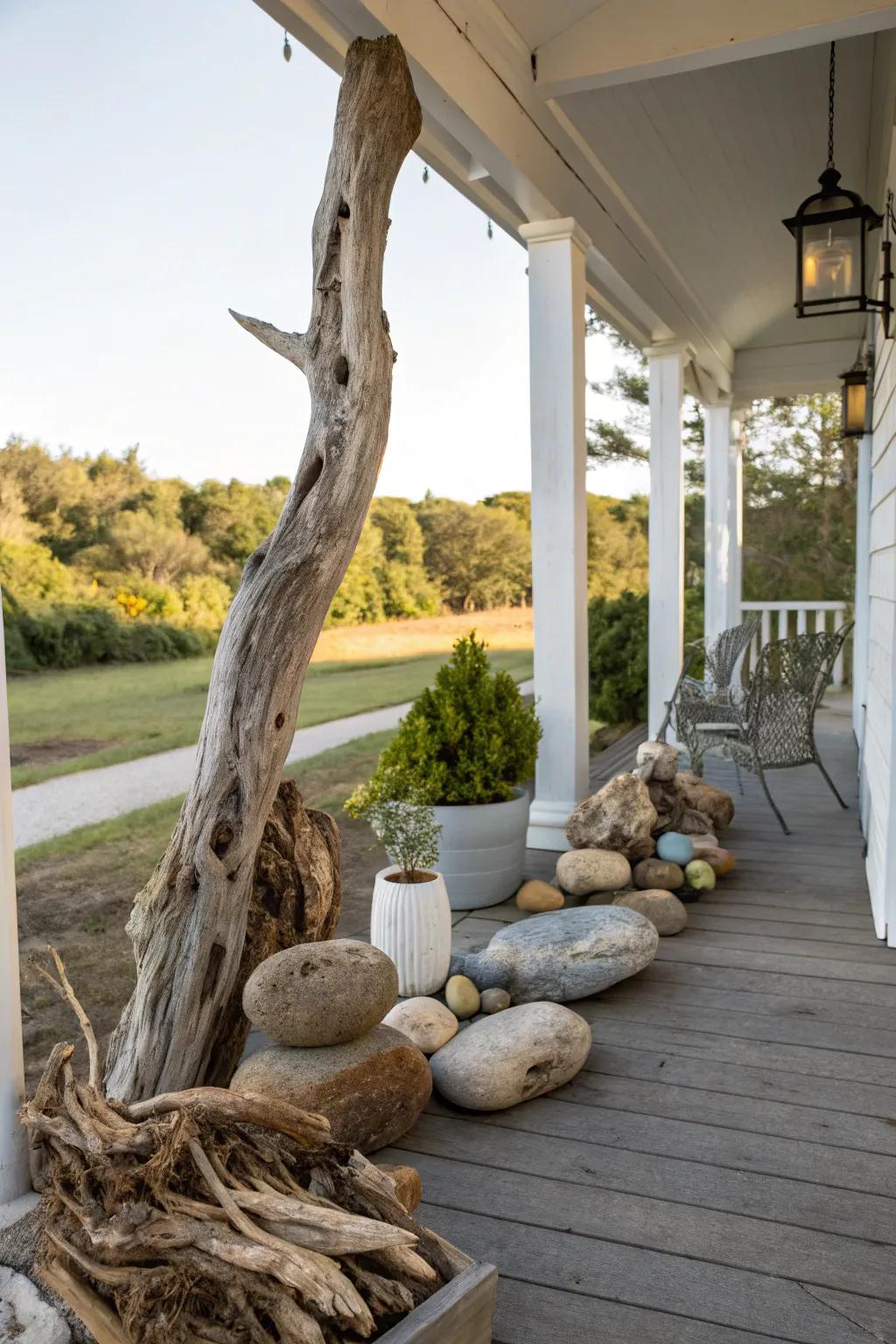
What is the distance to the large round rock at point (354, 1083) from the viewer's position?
6.23 feet

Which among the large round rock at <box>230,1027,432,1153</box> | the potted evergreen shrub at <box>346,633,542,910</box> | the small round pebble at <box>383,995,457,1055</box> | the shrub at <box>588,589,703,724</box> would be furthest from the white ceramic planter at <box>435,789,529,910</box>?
the shrub at <box>588,589,703,724</box>

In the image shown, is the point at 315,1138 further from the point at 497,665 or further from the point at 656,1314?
the point at 497,665

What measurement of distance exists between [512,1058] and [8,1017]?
3.37ft

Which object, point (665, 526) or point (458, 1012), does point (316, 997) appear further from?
point (665, 526)

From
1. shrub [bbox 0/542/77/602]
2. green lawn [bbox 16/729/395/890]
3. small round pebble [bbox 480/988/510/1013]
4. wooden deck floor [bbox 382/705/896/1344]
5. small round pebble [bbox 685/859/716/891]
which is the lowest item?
green lawn [bbox 16/729/395/890]

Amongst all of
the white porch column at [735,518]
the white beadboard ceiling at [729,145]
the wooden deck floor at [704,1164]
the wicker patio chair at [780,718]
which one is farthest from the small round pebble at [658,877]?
the white porch column at [735,518]

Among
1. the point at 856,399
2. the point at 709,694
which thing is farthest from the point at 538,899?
the point at 856,399

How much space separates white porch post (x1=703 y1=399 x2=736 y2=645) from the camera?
7.61m

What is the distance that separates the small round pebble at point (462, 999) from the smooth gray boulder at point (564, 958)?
0.09 metres

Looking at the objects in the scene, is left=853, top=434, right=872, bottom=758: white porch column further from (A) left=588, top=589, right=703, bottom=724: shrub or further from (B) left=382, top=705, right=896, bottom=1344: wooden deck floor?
(B) left=382, top=705, right=896, bottom=1344: wooden deck floor

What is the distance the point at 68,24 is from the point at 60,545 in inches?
92.9

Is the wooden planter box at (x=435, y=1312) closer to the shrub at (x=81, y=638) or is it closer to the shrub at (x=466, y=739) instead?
the shrub at (x=466, y=739)

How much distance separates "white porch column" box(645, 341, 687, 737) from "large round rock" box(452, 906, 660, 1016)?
328 cm

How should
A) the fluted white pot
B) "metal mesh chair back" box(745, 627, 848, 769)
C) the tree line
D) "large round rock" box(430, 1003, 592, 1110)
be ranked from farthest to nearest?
the tree line
"metal mesh chair back" box(745, 627, 848, 769)
the fluted white pot
"large round rock" box(430, 1003, 592, 1110)
